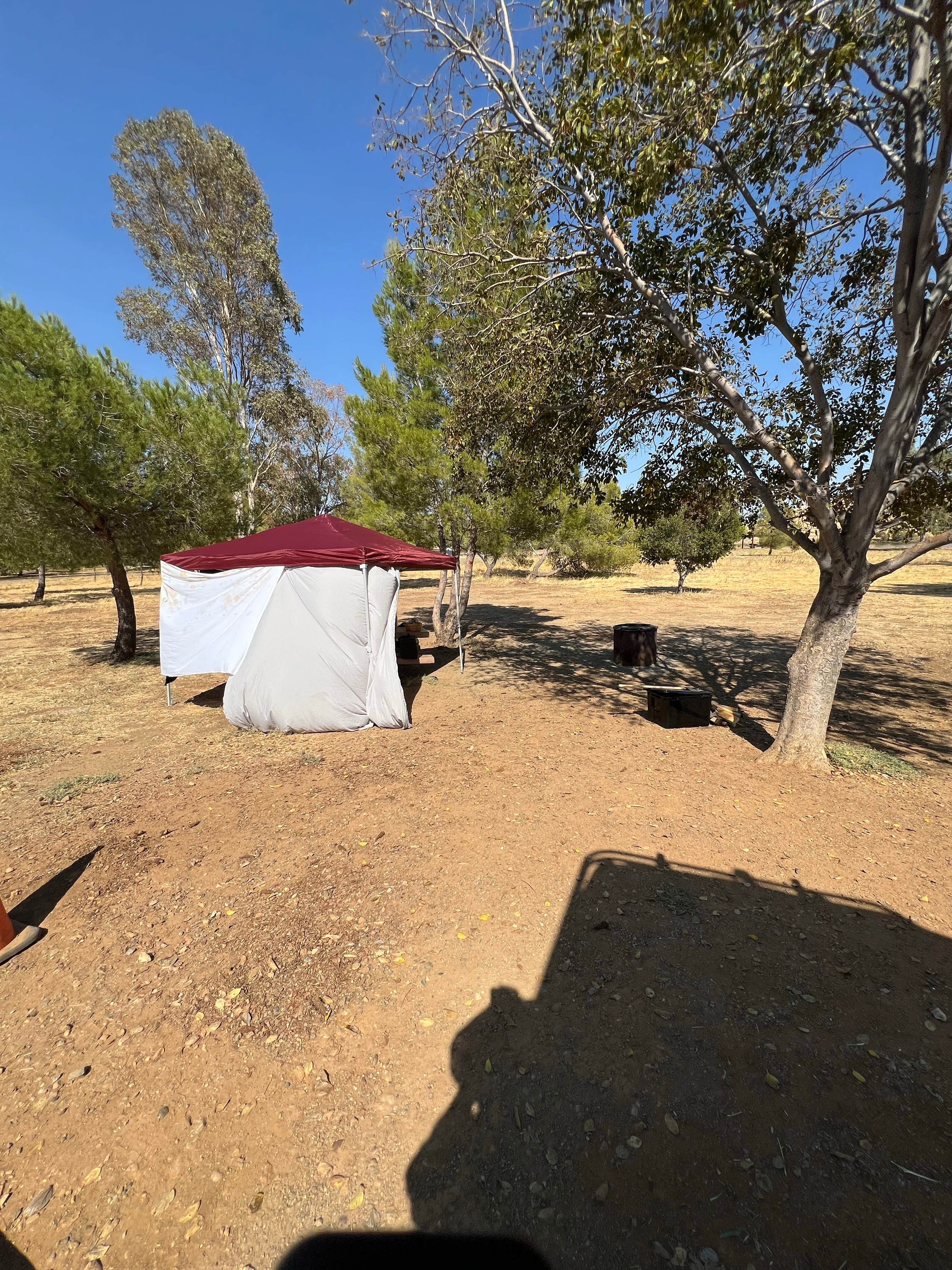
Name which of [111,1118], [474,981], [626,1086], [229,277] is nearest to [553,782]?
[474,981]

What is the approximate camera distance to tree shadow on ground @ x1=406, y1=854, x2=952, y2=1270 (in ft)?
5.93

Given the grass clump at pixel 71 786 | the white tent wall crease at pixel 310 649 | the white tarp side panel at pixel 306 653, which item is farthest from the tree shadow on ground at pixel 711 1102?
the grass clump at pixel 71 786

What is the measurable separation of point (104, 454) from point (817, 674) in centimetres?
1159

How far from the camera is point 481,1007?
2752mm

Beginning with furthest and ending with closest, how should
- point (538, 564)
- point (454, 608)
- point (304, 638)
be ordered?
point (538, 564) < point (454, 608) < point (304, 638)

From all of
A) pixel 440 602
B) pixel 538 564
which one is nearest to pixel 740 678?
pixel 440 602

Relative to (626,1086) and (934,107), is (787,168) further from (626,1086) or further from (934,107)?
(626,1086)

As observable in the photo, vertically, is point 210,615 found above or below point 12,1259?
above

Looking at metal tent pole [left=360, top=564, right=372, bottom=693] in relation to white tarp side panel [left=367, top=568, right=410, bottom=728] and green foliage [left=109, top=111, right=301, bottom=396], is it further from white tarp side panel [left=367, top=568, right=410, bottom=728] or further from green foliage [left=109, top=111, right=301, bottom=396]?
green foliage [left=109, top=111, right=301, bottom=396]

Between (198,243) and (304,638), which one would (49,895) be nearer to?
(304,638)

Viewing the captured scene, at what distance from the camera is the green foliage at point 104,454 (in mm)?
8414

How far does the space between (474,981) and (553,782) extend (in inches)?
103

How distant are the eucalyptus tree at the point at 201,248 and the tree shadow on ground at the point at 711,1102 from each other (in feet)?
59.7

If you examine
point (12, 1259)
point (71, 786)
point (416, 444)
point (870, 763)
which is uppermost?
point (416, 444)
